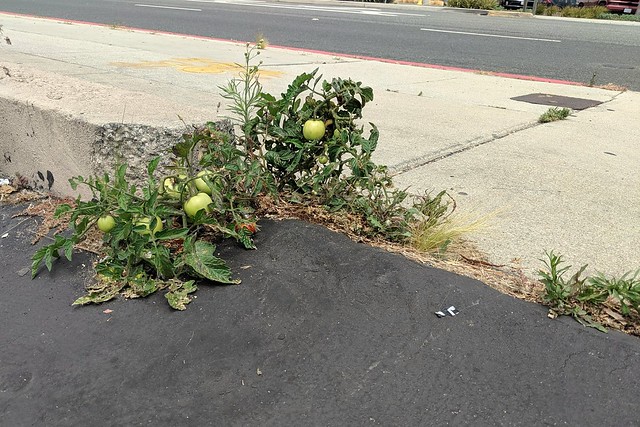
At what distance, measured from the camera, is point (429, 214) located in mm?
3191

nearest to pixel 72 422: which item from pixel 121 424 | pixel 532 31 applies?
pixel 121 424

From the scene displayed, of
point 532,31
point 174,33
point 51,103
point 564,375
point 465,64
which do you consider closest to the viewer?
point 564,375

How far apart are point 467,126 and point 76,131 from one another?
12.0ft

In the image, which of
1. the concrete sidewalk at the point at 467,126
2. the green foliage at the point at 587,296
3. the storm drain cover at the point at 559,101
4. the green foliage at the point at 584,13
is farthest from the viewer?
the green foliage at the point at 584,13

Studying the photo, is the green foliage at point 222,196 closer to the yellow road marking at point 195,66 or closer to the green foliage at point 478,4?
the yellow road marking at point 195,66

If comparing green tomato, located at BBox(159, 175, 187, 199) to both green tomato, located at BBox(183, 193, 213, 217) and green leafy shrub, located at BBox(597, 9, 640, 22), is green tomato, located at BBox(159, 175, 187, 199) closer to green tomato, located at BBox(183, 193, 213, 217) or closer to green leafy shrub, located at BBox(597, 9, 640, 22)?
green tomato, located at BBox(183, 193, 213, 217)

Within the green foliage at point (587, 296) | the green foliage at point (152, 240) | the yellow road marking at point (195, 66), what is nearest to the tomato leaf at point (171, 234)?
the green foliage at point (152, 240)

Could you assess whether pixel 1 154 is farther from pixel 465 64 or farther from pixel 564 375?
pixel 465 64

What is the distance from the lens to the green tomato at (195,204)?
2.84 metres

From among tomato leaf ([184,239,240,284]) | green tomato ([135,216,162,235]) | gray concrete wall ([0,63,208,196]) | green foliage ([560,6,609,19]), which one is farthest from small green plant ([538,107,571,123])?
green foliage ([560,6,609,19])

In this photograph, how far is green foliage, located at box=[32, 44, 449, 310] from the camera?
270cm

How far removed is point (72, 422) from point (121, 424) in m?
0.17

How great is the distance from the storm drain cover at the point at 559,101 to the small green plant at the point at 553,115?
25.6 inches

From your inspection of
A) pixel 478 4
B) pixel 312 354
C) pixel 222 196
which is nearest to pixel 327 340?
pixel 312 354
